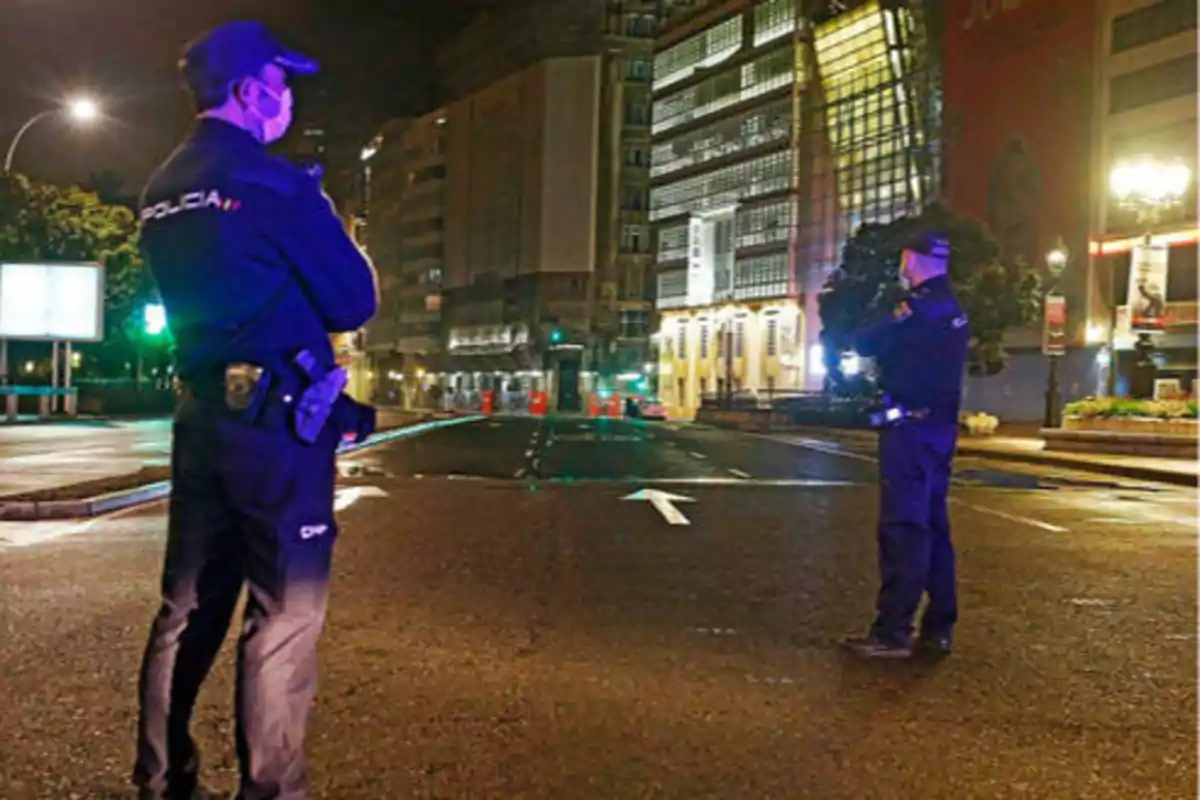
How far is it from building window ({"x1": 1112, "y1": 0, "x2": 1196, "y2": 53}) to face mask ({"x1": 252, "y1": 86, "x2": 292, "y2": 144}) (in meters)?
50.5

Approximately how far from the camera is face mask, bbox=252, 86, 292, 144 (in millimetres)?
3029

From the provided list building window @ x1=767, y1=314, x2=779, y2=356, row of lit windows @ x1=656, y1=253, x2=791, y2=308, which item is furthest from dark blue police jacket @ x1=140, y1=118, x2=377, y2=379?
building window @ x1=767, y1=314, x2=779, y2=356

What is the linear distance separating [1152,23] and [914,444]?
165 feet

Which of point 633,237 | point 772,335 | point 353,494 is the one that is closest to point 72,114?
point 353,494

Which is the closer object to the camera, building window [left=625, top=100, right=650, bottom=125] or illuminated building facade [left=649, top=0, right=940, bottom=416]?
illuminated building facade [left=649, top=0, right=940, bottom=416]

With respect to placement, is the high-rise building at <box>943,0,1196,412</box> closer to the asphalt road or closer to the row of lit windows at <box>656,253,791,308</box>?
the row of lit windows at <box>656,253,791,308</box>

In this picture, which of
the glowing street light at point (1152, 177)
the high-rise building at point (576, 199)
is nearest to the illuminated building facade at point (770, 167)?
the high-rise building at point (576, 199)

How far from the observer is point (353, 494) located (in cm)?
1320

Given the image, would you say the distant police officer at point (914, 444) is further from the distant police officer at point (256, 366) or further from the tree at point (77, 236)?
the tree at point (77, 236)

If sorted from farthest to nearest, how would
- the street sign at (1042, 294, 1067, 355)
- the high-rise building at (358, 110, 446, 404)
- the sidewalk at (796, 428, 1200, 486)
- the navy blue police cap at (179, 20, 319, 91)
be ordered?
the high-rise building at (358, 110, 446, 404), the street sign at (1042, 294, 1067, 355), the sidewalk at (796, 428, 1200, 486), the navy blue police cap at (179, 20, 319, 91)

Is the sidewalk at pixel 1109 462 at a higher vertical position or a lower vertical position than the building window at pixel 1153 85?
lower

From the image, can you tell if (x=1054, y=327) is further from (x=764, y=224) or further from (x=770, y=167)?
(x=764, y=224)

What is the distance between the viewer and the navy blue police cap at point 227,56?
116 inches

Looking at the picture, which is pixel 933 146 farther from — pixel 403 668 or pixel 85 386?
pixel 403 668
